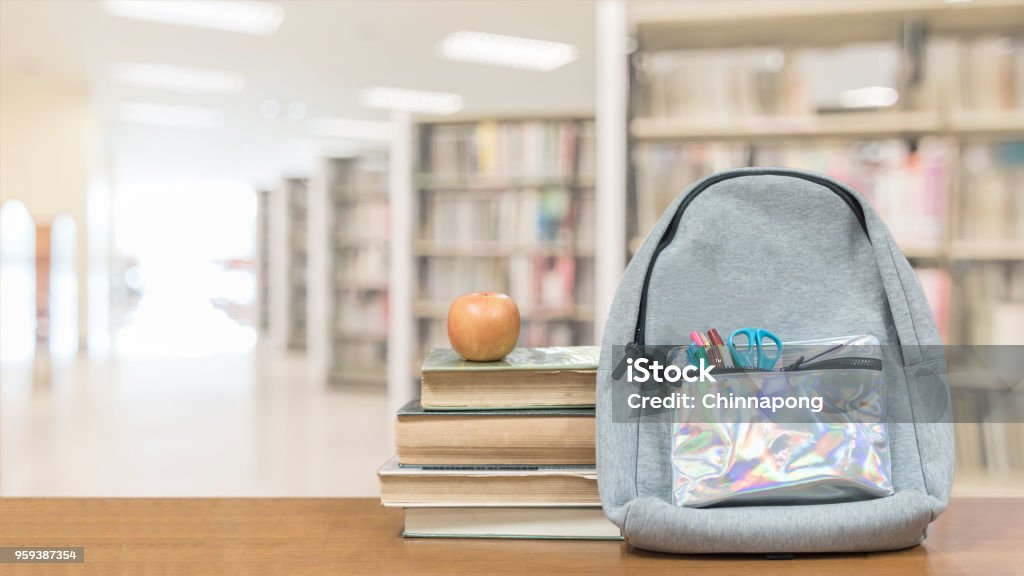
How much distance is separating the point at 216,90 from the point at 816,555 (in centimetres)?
877

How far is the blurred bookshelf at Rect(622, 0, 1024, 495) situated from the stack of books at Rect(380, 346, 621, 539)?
1451mm

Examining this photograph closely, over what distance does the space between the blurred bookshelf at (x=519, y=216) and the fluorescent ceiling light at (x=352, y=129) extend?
20.6 feet

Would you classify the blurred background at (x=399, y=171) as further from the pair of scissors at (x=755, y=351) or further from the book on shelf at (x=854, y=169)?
the pair of scissors at (x=755, y=351)

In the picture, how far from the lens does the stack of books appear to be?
0.66 metres

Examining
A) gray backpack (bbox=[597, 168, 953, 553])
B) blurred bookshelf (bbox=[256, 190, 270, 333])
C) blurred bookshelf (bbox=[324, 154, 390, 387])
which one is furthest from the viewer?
blurred bookshelf (bbox=[256, 190, 270, 333])

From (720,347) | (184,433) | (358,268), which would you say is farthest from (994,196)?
(358,268)

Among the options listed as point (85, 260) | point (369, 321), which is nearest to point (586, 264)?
point (369, 321)

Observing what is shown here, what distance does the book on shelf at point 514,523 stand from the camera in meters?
0.67

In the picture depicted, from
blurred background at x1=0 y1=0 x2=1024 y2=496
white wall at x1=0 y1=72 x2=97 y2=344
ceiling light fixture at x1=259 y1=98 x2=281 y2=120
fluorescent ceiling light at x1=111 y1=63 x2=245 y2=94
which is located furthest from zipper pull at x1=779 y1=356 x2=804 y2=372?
ceiling light fixture at x1=259 y1=98 x2=281 y2=120

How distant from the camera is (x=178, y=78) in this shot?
25.6 feet

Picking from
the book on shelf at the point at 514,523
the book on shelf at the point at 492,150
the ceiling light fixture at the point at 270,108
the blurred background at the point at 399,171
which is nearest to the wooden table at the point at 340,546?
the book on shelf at the point at 514,523

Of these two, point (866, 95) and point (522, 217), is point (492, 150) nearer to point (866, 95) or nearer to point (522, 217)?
point (522, 217)

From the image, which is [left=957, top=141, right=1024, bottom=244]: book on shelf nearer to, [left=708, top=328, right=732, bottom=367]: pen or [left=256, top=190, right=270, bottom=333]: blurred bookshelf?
[left=708, top=328, right=732, bottom=367]: pen

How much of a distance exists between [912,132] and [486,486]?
186 cm
